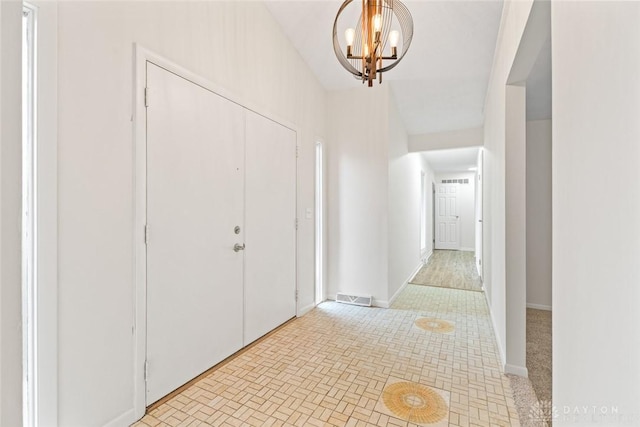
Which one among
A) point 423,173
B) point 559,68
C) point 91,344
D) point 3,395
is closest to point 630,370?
point 559,68

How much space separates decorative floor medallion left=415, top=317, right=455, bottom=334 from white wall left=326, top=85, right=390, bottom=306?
1.75 feet

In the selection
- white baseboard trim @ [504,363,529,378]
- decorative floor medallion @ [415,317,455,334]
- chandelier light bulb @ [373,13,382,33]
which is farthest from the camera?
decorative floor medallion @ [415,317,455,334]

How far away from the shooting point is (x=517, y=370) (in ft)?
6.70

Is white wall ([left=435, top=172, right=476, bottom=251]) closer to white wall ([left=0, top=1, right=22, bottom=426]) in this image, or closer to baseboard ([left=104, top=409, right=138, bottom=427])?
baseboard ([left=104, top=409, right=138, bottom=427])

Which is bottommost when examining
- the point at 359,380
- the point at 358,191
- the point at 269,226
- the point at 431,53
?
the point at 359,380

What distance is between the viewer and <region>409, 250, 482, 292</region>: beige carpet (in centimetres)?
445

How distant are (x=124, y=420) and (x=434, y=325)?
2520mm

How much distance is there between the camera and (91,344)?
1445 millimetres

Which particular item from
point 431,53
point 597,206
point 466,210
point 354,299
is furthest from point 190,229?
point 466,210

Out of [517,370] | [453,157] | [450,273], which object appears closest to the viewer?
[517,370]

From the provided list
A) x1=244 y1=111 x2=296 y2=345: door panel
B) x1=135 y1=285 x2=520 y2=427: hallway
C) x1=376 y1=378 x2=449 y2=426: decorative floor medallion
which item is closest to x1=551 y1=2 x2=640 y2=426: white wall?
x1=376 y1=378 x2=449 y2=426: decorative floor medallion

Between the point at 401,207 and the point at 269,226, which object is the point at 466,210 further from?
the point at 269,226

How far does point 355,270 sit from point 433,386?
1.77 metres

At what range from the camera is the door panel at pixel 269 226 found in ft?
8.31
